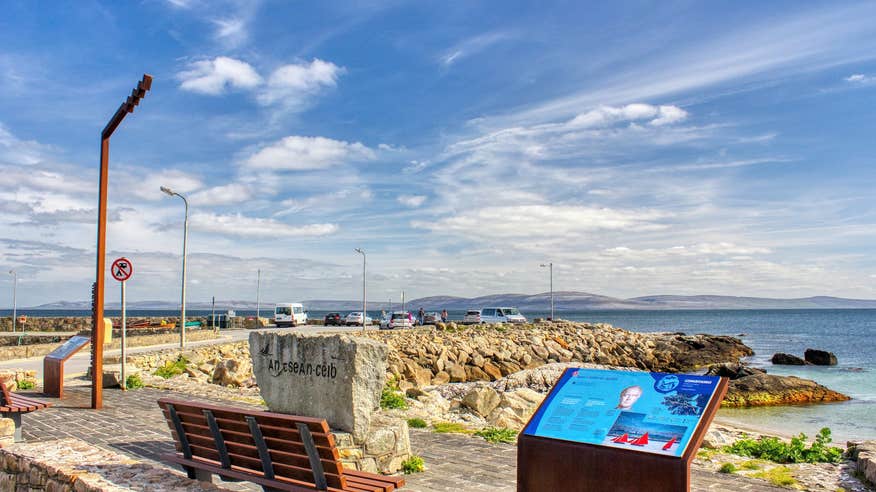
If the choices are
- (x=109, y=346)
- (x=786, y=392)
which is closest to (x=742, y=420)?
(x=786, y=392)

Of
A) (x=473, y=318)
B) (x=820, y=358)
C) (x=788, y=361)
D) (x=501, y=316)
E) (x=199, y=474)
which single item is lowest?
(x=788, y=361)

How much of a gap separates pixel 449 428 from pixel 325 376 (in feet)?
12.7

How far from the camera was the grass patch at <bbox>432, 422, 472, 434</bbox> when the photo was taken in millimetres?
10624

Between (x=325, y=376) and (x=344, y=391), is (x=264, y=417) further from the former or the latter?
(x=325, y=376)

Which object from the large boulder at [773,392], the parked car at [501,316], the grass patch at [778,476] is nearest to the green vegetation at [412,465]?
the grass patch at [778,476]

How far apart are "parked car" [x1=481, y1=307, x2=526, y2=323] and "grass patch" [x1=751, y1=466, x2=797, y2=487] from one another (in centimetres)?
4558

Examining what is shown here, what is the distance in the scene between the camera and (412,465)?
7742 millimetres

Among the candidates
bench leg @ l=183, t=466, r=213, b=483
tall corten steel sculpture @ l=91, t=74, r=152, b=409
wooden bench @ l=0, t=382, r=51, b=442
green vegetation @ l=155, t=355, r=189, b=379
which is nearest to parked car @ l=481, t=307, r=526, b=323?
green vegetation @ l=155, t=355, r=189, b=379

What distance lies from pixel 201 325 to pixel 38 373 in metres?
32.2

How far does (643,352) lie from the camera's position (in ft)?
148

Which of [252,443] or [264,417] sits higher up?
[264,417]

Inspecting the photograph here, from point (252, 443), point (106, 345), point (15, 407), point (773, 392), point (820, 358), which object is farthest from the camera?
point (820, 358)

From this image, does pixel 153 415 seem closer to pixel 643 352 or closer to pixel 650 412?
pixel 650 412

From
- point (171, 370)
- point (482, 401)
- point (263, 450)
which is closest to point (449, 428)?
point (482, 401)
